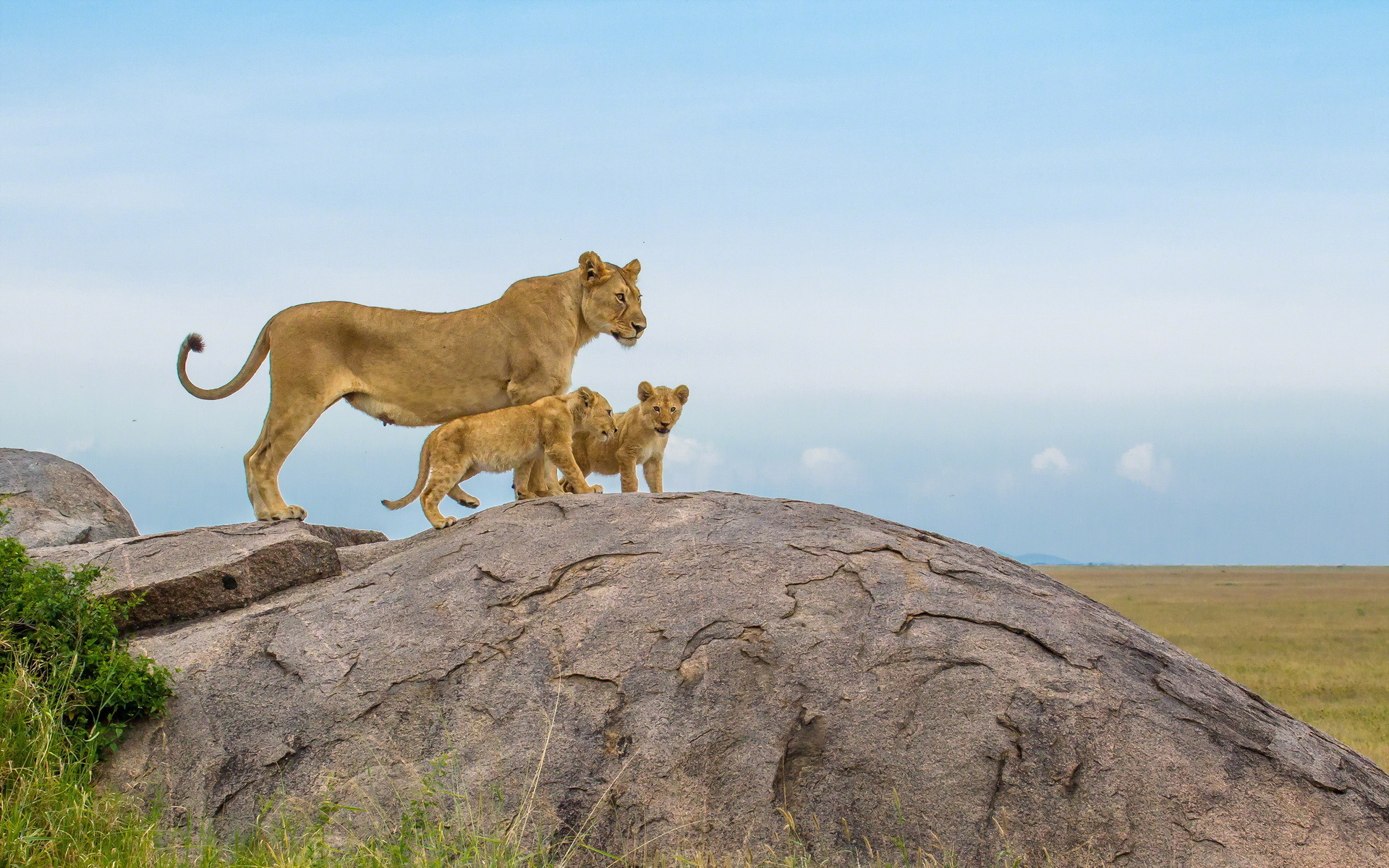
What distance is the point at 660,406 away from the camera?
35.1 feet

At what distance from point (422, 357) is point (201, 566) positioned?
2.76 meters

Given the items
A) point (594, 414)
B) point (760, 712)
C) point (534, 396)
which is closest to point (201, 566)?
point (534, 396)

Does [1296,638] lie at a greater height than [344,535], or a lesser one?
lesser

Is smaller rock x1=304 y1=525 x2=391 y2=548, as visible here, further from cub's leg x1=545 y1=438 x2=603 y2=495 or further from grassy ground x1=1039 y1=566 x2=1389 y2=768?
grassy ground x1=1039 y1=566 x2=1389 y2=768

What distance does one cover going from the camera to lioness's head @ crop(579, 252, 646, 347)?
10.7 metres

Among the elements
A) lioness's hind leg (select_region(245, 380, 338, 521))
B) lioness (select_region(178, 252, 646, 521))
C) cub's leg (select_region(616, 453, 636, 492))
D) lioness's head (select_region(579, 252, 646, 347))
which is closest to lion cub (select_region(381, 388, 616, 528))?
lioness (select_region(178, 252, 646, 521))

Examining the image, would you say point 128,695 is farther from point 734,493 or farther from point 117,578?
point 734,493

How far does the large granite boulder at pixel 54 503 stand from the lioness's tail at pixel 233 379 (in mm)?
1913

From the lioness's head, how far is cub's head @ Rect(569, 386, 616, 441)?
688 millimetres

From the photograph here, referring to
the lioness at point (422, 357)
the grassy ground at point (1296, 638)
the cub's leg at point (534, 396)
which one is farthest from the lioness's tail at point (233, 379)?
the grassy ground at point (1296, 638)

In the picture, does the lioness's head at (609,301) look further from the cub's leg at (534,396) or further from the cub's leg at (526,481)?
the cub's leg at (526,481)

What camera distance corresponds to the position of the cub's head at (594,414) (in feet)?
34.1

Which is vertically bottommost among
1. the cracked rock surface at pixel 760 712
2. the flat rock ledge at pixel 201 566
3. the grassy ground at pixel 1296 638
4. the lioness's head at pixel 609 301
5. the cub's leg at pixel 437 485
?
the grassy ground at pixel 1296 638

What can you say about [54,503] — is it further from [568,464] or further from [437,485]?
[568,464]
